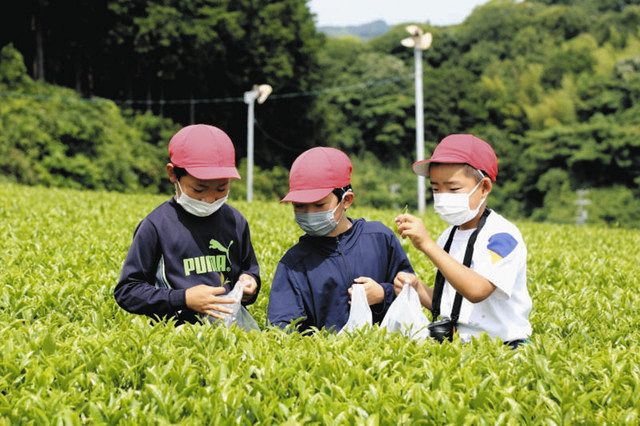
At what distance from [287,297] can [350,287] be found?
1.06 ft

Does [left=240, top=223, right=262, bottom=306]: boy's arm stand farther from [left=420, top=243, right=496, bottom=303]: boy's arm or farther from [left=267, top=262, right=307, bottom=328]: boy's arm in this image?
[left=420, top=243, right=496, bottom=303]: boy's arm

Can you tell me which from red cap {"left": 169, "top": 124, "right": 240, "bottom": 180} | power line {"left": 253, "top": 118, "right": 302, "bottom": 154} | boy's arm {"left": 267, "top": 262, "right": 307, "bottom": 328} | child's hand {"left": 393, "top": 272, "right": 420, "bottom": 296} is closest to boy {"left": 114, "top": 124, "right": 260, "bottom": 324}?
red cap {"left": 169, "top": 124, "right": 240, "bottom": 180}

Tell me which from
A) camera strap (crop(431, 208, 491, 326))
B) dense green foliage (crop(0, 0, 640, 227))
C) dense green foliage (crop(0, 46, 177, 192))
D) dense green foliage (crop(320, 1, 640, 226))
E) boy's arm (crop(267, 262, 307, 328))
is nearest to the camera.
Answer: camera strap (crop(431, 208, 491, 326))

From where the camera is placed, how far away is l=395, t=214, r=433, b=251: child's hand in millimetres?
3059

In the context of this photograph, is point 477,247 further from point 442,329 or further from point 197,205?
point 197,205

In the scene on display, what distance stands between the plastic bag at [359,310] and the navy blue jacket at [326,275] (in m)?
0.14

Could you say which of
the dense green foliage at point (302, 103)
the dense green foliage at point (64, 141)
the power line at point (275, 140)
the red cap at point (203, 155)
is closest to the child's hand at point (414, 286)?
the red cap at point (203, 155)

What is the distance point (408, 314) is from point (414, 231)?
53 cm

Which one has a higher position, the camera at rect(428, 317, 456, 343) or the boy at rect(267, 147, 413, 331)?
the boy at rect(267, 147, 413, 331)

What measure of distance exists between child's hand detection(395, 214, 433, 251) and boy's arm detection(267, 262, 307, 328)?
2.49ft

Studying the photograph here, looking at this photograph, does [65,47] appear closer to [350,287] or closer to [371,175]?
[371,175]

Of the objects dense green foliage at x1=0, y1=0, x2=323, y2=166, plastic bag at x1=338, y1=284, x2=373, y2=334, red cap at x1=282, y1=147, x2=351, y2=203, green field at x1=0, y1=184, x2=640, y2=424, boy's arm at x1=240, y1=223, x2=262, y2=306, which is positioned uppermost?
dense green foliage at x1=0, y1=0, x2=323, y2=166

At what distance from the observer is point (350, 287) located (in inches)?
142

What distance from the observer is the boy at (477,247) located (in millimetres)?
3156
